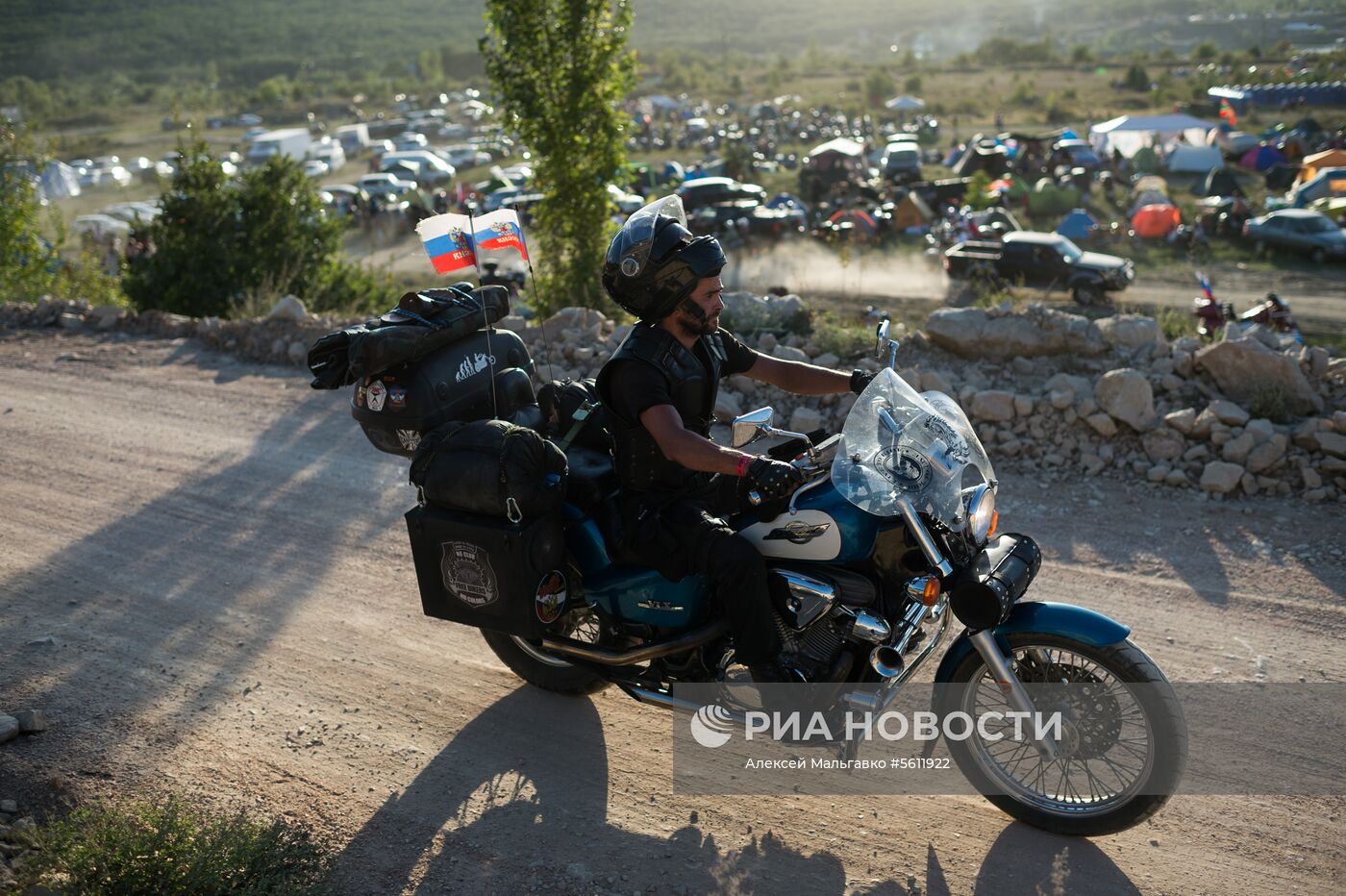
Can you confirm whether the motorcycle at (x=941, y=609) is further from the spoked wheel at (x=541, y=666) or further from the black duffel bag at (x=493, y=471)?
the spoked wheel at (x=541, y=666)

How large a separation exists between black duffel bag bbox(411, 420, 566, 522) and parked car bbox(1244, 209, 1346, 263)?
2866 centimetres

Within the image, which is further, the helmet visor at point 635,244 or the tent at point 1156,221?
the tent at point 1156,221

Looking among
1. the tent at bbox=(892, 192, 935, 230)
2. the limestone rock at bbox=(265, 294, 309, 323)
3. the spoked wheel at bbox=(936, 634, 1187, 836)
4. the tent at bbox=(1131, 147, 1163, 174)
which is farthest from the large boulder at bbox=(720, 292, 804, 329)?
Result: the tent at bbox=(1131, 147, 1163, 174)

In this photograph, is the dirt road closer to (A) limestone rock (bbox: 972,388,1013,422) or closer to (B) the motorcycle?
(B) the motorcycle

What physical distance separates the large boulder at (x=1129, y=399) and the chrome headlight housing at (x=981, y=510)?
165 inches

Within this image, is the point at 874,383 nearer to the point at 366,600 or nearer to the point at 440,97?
the point at 366,600

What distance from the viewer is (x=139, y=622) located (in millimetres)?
5934

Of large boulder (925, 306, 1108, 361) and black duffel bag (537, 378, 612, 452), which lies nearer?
black duffel bag (537, 378, 612, 452)

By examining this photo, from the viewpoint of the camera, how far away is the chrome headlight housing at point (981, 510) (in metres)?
3.89

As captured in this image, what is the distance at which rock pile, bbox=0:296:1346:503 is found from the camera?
721 cm

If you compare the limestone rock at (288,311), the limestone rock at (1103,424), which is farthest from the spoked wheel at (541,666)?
the limestone rock at (288,311)

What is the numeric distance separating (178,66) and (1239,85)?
101199 millimetres

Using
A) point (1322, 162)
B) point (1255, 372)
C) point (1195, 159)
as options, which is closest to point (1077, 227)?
point (1322, 162)

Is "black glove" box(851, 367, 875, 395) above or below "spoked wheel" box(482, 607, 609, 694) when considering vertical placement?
above
